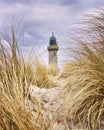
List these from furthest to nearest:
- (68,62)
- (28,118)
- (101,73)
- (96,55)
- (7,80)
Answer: (68,62) < (96,55) < (101,73) < (7,80) < (28,118)

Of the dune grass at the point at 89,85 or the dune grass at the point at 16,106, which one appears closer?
the dune grass at the point at 16,106

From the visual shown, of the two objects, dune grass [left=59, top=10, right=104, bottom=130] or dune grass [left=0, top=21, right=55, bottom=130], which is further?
dune grass [left=59, top=10, right=104, bottom=130]

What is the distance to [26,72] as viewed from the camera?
143 inches

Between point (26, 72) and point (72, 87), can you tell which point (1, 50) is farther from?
point (72, 87)

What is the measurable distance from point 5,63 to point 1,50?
249mm

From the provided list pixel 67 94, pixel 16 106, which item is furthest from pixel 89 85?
pixel 16 106

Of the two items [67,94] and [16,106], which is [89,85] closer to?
[67,94]

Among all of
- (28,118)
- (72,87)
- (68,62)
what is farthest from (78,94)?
(68,62)

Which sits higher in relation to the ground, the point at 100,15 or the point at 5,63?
the point at 100,15

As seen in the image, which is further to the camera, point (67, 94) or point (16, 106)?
point (67, 94)

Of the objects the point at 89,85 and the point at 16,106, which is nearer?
the point at 16,106

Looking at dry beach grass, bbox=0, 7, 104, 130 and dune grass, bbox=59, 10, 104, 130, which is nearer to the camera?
dry beach grass, bbox=0, 7, 104, 130

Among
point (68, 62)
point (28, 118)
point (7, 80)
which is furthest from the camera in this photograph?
point (68, 62)

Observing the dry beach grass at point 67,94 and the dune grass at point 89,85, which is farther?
the dune grass at point 89,85
